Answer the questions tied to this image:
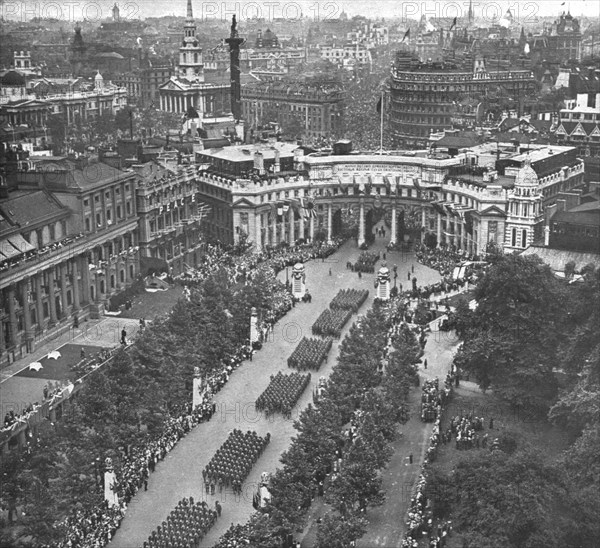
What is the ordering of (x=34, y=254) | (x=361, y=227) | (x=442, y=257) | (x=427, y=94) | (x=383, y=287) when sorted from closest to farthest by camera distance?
(x=34, y=254) < (x=383, y=287) < (x=442, y=257) < (x=361, y=227) < (x=427, y=94)

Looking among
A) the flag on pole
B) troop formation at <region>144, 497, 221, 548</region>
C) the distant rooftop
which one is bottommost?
troop formation at <region>144, 497, 221, 548</region>

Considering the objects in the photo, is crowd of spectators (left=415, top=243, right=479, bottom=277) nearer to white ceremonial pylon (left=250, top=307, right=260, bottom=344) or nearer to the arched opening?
the arched opening

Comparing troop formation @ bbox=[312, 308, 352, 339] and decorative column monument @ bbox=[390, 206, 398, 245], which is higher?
decorative column monument @ bbox=[390, 206, 398, 245]

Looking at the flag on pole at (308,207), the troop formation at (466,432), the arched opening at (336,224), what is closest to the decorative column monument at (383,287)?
the flag on pole at (308,207)

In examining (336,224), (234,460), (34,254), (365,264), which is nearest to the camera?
(234,460)

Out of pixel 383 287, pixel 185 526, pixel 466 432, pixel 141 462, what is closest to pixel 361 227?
pixel 383 287

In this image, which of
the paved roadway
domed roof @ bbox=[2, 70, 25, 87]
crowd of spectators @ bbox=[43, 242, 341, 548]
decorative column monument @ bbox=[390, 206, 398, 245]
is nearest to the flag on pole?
decorative column monument @ bbox=[390, 206, 398, 245]

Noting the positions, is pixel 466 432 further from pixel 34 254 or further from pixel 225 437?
pixel 34 254
